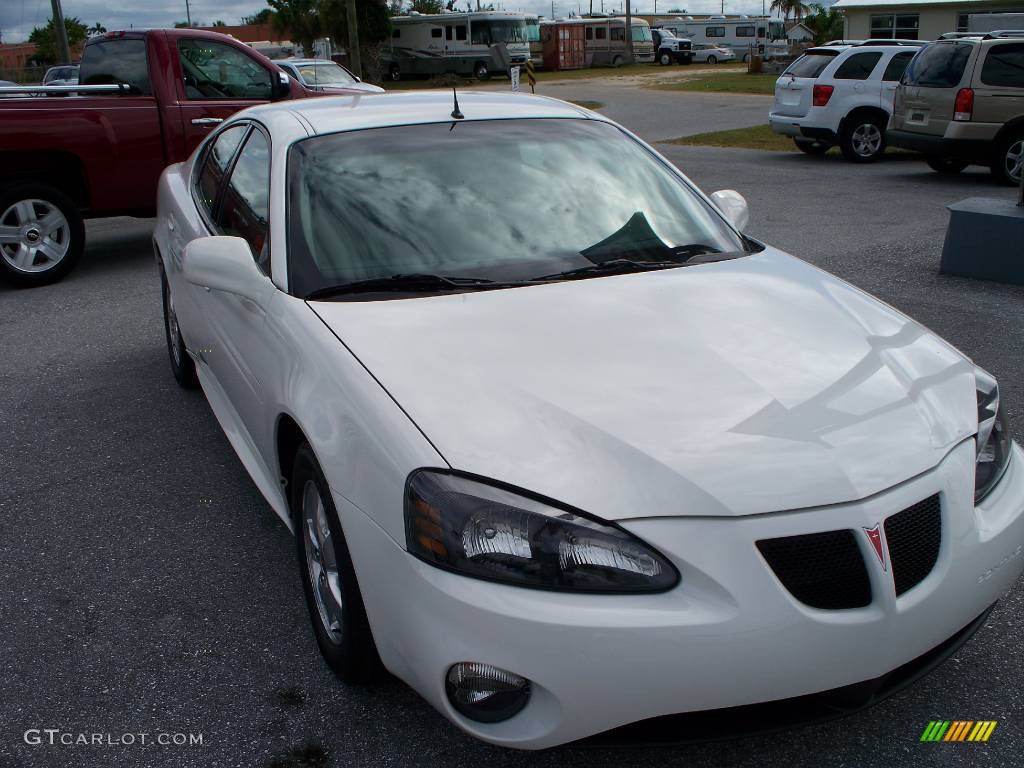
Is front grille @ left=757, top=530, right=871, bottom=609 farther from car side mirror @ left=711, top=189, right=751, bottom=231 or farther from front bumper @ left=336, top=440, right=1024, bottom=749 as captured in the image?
car side mirror @ left=711, top=189, right=751, bottom=231

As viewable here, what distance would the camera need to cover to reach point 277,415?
299 centimetres

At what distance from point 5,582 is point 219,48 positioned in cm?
696

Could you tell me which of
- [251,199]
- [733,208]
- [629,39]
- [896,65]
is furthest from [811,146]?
[629,39]

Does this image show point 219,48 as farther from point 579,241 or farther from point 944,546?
point 944,546

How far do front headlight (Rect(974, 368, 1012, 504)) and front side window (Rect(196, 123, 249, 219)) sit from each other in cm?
310

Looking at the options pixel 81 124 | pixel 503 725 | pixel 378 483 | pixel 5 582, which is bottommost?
pixel 5 582

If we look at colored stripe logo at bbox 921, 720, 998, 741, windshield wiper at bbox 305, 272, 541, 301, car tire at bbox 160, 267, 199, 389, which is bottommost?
colored stripe logo at bbox 921, 720, 998, 741

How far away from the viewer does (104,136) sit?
828cm

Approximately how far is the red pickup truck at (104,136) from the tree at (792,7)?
2644 inches

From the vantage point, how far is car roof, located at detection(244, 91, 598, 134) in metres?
3.76

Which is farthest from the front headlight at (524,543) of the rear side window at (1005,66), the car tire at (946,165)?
the car tire at (946,165)

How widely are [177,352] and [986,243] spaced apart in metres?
5.91

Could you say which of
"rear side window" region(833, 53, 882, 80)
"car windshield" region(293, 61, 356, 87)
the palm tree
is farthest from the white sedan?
the palm tree

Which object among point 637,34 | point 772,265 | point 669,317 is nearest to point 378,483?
point 669,317
